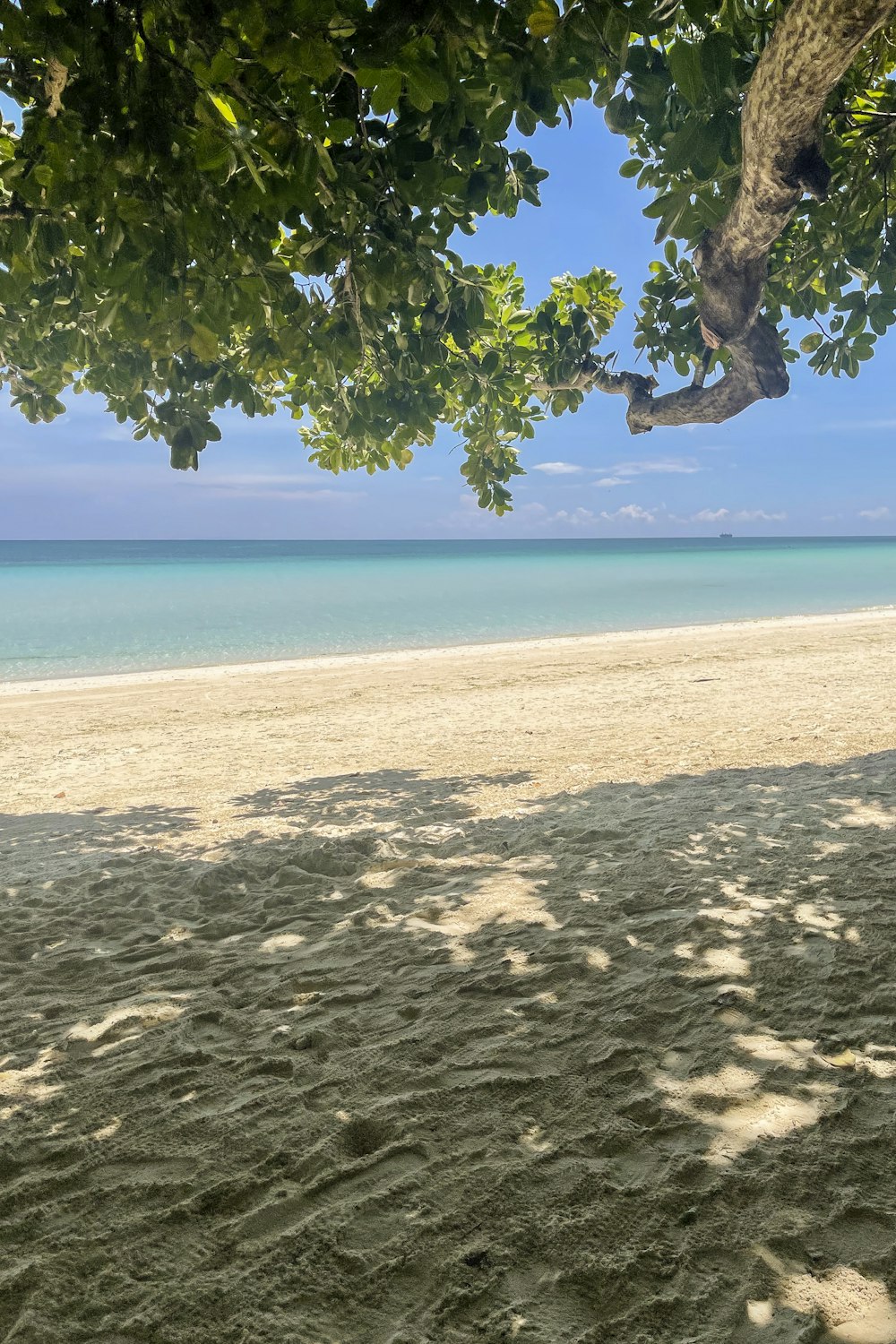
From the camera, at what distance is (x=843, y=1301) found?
5.53ft

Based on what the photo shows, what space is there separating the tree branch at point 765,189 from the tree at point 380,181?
0.05 feet

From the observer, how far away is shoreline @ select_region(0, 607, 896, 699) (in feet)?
50.9

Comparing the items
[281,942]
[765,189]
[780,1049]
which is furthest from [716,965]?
[765,189]

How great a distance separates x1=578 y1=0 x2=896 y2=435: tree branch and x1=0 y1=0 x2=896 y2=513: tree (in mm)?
15

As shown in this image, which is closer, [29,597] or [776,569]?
[29,597]

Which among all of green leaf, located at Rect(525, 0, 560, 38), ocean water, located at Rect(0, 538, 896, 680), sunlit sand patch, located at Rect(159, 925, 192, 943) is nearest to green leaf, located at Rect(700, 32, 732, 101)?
green leaf, located at Rect(525, 0, 560, 38)

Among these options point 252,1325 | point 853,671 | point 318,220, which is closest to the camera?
point 252,1325

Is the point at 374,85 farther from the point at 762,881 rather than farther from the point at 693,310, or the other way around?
the point at 693,310

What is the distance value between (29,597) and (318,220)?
40.3m

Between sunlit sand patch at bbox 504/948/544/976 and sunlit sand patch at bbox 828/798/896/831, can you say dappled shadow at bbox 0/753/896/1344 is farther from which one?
sunlit sand patch at bbox 828/798/896/831

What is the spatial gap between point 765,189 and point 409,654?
1477 centimetres

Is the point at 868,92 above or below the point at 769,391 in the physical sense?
above

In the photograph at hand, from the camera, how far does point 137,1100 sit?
2.53 m

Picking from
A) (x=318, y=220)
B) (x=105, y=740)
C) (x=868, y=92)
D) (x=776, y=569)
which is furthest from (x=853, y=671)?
(x=776, y=569)
